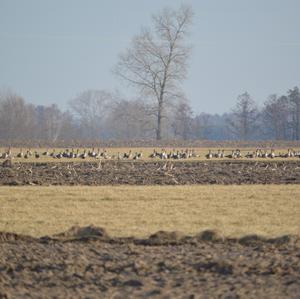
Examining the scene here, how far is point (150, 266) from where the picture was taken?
36.2 feet

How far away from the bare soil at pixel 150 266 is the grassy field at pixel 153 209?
1246 mm

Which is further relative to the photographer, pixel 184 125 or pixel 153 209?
pixel 184 125

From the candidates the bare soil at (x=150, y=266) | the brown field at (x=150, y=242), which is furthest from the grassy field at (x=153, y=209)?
the bare soil at (x=150, y=266)

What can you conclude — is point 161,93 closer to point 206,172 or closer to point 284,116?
point 284,116

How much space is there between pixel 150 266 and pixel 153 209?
6959 mm

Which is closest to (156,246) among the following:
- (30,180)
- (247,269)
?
(247,269)

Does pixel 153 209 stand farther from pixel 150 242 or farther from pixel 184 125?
pixel 184 125

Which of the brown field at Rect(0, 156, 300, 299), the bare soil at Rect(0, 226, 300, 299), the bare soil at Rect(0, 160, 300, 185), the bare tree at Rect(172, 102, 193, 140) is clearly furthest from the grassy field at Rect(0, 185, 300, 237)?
the bare tree at Rect(172, 102, 193, 140)

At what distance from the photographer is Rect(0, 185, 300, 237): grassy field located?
15.2 metres

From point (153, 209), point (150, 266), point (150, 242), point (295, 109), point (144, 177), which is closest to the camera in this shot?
point (150, 266)

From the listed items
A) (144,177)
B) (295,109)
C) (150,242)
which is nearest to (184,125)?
(295,109)

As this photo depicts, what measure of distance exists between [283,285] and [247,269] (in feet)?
2.85

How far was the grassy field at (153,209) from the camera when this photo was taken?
49.9ft

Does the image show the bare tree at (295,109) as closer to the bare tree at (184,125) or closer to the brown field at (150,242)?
the bare tree at (184,125)
